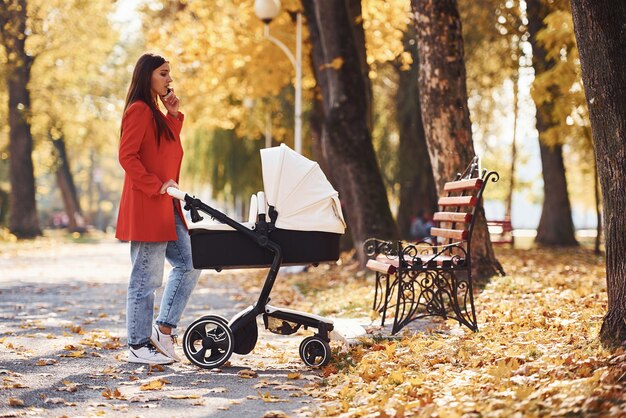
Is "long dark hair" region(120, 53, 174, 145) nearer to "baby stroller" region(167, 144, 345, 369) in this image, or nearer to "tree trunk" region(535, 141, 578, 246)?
"baby stroller" region(167, 144, 345, 369)

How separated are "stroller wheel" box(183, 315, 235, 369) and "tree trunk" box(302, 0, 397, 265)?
8.35 metres

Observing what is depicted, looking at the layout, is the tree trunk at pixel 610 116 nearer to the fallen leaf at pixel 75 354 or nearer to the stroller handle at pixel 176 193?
the stroller handle at pixel 176 193

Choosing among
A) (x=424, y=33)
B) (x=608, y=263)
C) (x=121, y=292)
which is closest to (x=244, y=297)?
(x=121, y=292)

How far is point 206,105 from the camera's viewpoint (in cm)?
2927

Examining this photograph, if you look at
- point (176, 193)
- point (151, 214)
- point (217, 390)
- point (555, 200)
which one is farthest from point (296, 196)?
point (555, 200)

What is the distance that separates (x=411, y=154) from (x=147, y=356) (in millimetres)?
21617

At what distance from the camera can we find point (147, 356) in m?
7.43

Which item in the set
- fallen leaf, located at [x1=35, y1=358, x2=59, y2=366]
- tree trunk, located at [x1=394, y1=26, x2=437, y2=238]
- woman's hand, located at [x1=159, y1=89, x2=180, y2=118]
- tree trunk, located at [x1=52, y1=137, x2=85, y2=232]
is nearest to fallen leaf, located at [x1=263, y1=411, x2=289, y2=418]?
fallen leaf, located at [x1=35, y1=358, x2=59, y2=366]

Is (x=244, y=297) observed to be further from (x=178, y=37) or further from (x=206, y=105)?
(x=206, y=105)

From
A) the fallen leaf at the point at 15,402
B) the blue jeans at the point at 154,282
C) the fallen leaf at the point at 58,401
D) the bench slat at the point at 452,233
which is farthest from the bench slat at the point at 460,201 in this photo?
the fallen leaf at the point at 15,402

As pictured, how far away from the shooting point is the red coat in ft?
23.5

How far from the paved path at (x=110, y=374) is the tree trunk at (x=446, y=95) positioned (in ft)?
10.1

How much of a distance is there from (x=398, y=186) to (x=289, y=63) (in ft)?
25.7

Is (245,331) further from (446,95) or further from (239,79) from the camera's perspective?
A: (239,79)
